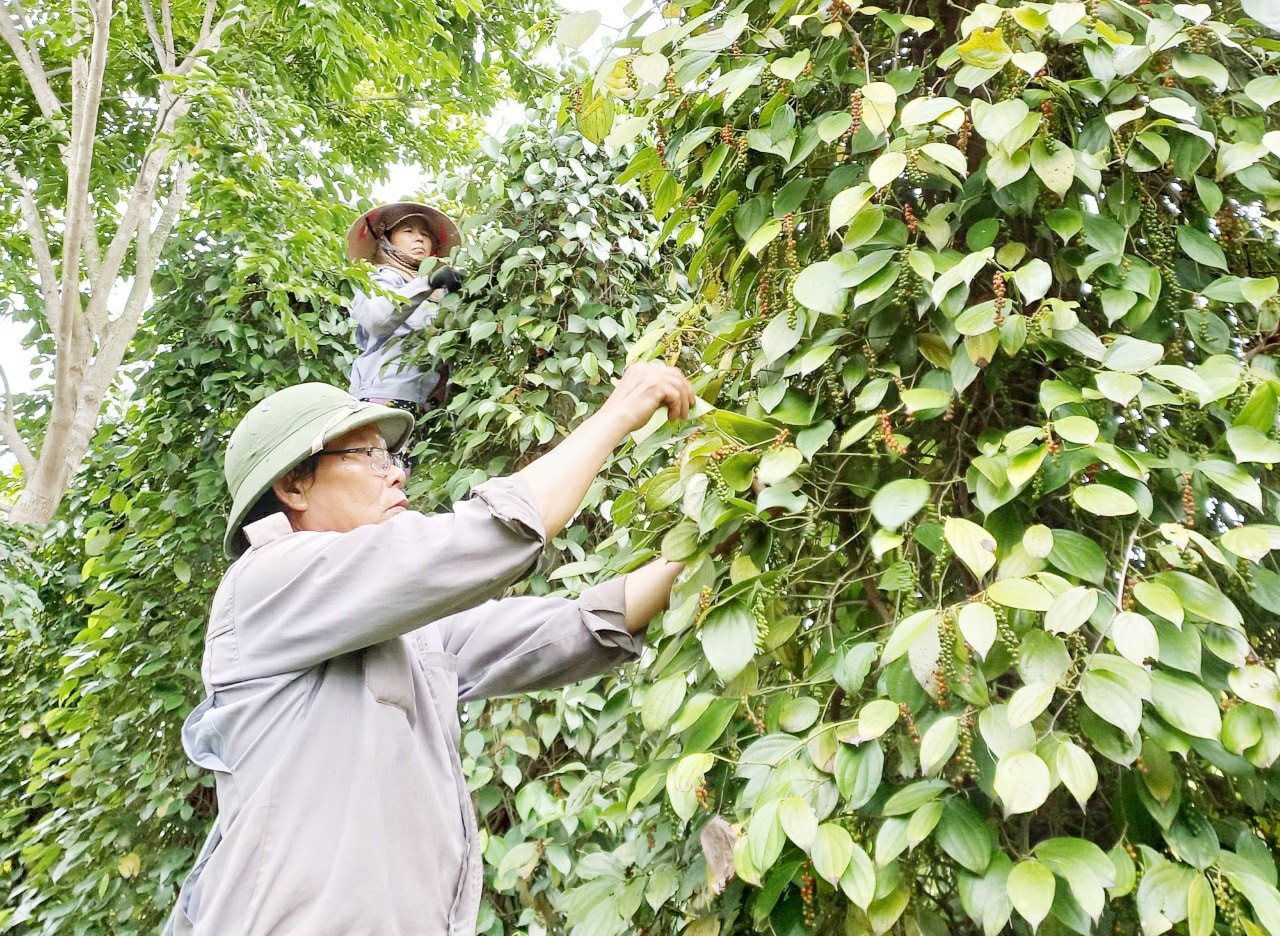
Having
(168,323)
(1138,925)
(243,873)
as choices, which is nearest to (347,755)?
(243,873)

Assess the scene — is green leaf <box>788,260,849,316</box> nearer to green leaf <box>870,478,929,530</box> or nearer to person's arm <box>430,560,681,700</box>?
green leaf <box>870,478,929,530</box>

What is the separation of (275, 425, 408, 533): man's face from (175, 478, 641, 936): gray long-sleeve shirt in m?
0.14

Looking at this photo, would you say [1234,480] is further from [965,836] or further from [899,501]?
[965,836]

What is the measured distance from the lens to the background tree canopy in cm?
85

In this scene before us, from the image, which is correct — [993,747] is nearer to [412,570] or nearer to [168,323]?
[412,570]

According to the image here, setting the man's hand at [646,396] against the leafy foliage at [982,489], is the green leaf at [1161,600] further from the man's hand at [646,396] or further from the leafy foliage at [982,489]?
the man's hand at [646,396]

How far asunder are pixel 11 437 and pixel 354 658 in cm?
376

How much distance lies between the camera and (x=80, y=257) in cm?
428

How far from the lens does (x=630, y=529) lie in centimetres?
143

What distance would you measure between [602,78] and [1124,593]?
84cm

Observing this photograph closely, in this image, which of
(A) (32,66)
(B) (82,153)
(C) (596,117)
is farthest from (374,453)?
(A) (32,66)

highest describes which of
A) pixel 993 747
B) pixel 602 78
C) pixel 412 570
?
pixel 602 78

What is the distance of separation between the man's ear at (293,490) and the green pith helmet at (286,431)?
1.5 inches

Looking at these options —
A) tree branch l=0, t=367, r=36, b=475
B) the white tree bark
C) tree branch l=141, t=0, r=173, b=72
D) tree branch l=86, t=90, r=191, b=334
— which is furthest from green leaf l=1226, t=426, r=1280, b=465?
tree branch l=141, t=0, r=173, b=72
